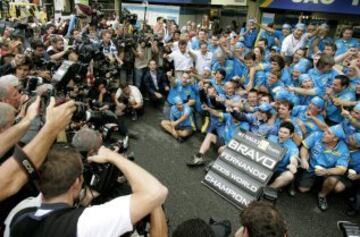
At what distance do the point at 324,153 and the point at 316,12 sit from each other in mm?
6098

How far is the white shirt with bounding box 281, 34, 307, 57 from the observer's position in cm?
618

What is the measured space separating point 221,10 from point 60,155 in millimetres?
11817

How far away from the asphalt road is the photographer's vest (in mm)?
2175

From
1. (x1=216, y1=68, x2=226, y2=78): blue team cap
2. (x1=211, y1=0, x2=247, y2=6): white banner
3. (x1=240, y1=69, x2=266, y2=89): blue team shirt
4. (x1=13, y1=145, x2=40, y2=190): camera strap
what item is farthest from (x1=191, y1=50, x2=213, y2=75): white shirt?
(x1=13, y1=145, x2=40, y2=190): camera strap

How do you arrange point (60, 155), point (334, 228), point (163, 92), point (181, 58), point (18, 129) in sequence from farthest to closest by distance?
point (163, 92) → point (181, 58) → point (334, 228) → point (18, 129) → point (60, 155)

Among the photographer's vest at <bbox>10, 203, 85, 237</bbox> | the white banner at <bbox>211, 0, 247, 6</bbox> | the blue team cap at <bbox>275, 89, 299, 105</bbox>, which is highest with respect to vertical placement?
the white banner at <bbox>211, 0, 247, 6</bbox>

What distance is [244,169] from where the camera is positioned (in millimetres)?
3779

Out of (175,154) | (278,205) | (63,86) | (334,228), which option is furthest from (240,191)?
(63,86)

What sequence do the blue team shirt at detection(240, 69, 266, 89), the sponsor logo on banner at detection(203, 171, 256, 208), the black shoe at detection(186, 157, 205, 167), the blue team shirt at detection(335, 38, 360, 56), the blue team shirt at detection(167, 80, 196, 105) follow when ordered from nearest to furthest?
the sponsor logo on banner at detection(203, 171, 256, 208) < the black shoe at detection(186, 157, 205, 167) < the blue team shirt at detection(240, 69, 266, 89) < the blue team shirt at detection(335, 38, 360, 56) < the blue team shirt at detection(167, 80, 196, 105)

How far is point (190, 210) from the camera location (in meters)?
3.54

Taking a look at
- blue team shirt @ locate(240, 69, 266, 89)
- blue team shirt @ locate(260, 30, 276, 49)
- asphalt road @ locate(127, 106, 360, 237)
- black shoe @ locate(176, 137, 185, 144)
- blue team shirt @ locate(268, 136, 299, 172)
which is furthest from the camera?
blue team shirt @ locate(260, 30, 276, 49)

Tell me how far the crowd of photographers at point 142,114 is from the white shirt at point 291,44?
2cm

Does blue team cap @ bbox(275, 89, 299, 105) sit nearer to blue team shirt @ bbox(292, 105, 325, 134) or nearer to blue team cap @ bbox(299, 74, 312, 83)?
blue team shirt @ bbox(292, 105, 325, 134)

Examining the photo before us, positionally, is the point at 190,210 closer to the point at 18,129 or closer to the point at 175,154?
the point at 175,154
